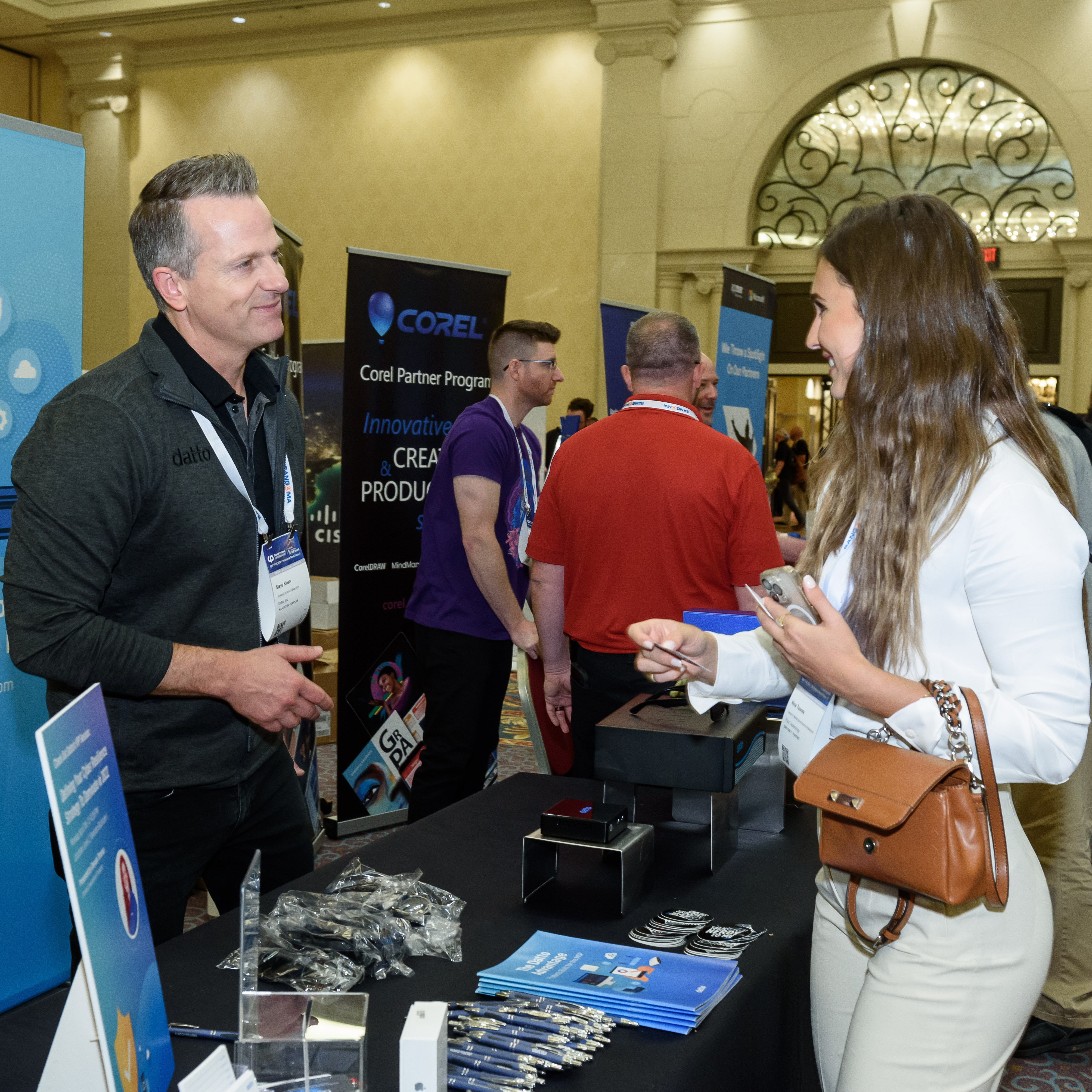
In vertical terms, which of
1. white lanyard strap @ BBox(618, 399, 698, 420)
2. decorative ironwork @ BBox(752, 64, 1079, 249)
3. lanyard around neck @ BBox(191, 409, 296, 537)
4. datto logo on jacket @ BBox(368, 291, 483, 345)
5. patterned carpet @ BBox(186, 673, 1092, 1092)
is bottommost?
patterned carpet @ BBox(186, 673, 1092, 1092)

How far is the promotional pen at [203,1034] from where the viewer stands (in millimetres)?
1230

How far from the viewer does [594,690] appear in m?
3.06

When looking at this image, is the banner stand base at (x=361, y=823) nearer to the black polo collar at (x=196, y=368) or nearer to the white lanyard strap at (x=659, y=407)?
the white lanyard strap at (x=659, y=407)

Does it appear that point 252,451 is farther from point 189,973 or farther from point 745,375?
point 745,375

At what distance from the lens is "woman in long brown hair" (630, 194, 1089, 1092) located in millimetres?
1182

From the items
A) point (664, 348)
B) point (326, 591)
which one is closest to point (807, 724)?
point (664, 348)

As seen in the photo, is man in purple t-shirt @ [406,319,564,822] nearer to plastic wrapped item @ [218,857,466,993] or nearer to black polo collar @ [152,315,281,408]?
black polo collar @ [152,315,281,408]

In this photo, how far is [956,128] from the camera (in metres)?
9.49

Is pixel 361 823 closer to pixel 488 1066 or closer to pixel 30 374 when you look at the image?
pixel 30 374

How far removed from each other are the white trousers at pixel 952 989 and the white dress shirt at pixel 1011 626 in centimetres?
14

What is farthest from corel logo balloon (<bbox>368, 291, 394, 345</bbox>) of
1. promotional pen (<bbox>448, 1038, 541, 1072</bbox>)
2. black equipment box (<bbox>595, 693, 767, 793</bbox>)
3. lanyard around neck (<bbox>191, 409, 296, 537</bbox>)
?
promotional pen (<bbox>448, 1038, 541, 1072</bbox>)

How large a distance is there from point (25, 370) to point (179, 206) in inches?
40.2

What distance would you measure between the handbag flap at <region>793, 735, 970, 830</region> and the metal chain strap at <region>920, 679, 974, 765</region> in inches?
0.9

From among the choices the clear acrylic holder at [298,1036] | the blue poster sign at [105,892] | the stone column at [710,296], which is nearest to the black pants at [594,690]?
the clear acrylic holder at [298,1036]
